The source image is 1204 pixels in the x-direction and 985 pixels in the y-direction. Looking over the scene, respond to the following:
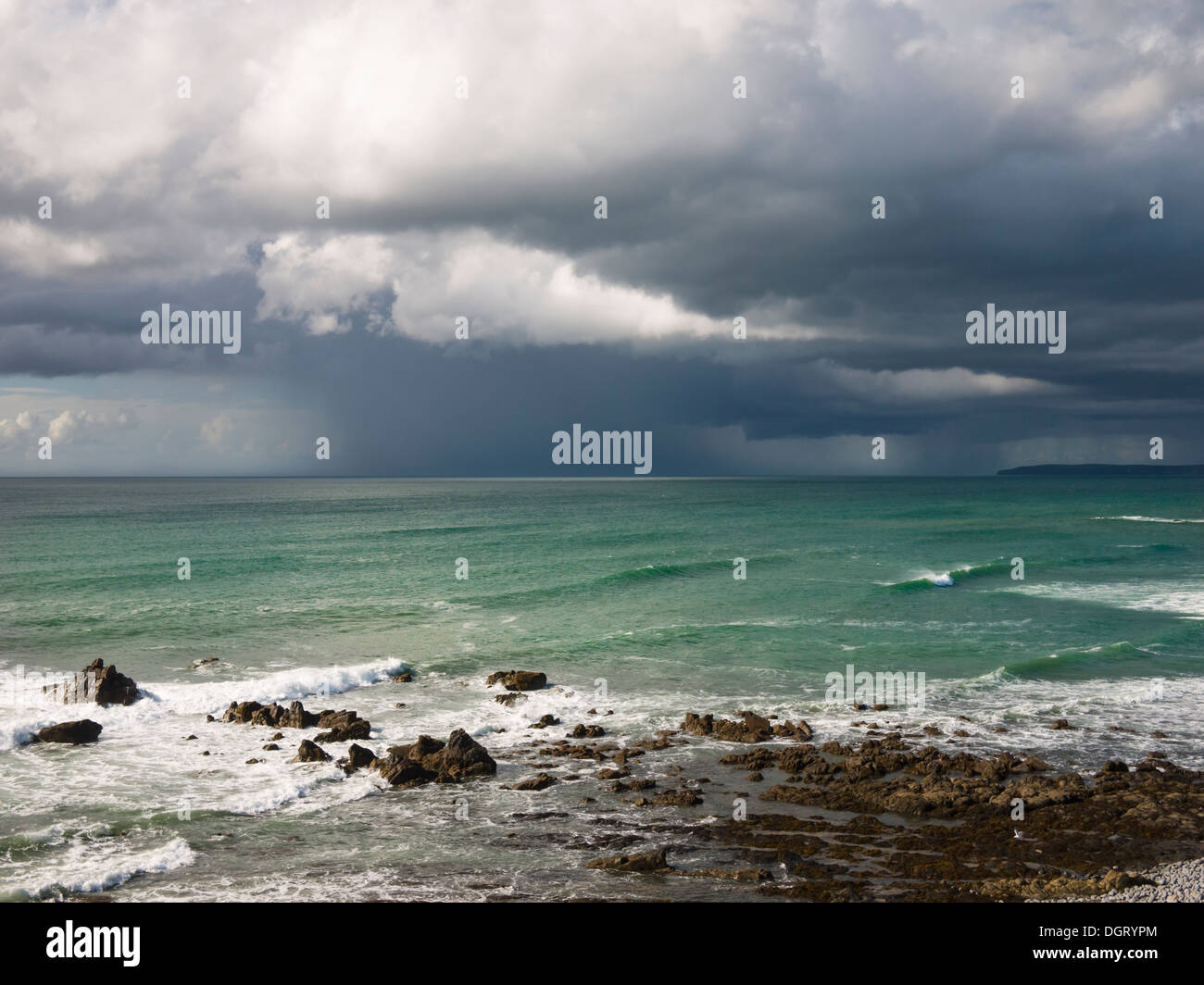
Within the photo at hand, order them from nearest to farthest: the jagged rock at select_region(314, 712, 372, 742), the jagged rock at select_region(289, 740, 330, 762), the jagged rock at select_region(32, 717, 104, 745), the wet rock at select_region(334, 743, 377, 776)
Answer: the wet rock at select_region(334, 743, 377, 776) → the jagged rock at select_region(289, 740, 330, 762) → the jagged rock at select_region(32, 717, 104, 745) → the jagged rock at select_region(314, 712, 372, 742)

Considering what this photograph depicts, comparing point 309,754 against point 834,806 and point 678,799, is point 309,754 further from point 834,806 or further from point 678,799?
point 834,806

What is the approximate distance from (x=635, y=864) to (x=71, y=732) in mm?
17742

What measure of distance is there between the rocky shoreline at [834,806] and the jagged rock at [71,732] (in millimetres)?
59

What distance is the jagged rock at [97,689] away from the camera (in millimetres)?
26000

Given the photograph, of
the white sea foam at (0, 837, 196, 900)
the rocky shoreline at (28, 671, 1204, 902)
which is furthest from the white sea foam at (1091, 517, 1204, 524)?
the white sea foam at (0, 837, 196, 900)

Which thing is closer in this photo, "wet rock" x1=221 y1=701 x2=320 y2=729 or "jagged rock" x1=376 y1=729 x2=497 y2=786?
"jagged rock" x1=376 y1=729 x2=497 y2=786

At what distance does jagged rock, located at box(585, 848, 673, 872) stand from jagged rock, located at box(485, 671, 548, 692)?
46.0ft

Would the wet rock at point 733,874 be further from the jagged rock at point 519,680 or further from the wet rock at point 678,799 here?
the jagged rock at point 519,680

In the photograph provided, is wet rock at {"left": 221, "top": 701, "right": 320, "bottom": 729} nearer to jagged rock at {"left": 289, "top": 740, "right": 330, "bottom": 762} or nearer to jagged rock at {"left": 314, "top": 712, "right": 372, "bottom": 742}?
jagged rock at {"left": 314, "top": 712, "right": 372, "bottom": 742}

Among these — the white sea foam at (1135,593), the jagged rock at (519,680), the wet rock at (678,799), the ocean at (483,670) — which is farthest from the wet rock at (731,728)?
the white sea foam at (1135,593)

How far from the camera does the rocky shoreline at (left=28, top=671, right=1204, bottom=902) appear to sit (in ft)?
47.3
